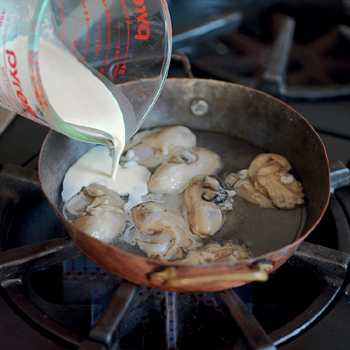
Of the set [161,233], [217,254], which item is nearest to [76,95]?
[161,233]

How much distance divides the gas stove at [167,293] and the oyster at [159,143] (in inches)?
12.8

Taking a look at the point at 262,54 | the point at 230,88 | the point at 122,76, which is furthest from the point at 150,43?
the point at 262,54

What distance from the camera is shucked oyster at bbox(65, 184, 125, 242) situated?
2.87 feet

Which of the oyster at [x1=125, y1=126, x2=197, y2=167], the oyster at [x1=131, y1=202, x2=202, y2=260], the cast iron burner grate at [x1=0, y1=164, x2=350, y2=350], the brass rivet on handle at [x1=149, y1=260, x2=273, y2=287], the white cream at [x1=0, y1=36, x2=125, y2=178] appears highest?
the white cream at [x1=0, y1=36, x2=125, y2=178]

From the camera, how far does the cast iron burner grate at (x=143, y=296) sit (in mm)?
742

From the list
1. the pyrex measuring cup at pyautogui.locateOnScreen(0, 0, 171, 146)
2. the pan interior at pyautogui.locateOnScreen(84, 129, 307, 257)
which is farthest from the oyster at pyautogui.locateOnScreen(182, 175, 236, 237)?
the pyrex measuring cup at pyautogui.locateOnScreen(0, 0, 171, 146)

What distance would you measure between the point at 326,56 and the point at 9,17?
1.60 m

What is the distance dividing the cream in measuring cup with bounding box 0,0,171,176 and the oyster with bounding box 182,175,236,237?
9.2 inches

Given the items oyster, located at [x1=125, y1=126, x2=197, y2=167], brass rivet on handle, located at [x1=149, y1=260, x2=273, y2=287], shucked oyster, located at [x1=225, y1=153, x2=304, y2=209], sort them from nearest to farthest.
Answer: brass rivet on handle, located at [x1=149, y1=260, x2=273, y2=287] < shucked oyster, located at [x1=225, y1=153, x2=304, y2=209] < oyster, located at [x1=125, y1=126, x2=197, y2=167]

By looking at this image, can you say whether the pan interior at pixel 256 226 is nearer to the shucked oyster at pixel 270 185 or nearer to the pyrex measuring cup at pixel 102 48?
the shucked oyster at pixel 270 185

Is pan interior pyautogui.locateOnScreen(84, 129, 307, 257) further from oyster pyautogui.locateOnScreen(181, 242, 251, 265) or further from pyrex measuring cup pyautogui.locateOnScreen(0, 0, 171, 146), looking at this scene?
pyrex measuring cup pyautogui.locateOnScreen(0, 0, 171, 146)

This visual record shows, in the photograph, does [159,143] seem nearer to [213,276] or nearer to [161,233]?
[161,233]

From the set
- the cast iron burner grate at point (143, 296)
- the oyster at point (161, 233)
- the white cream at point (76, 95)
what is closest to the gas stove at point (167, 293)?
the cast iron burner grate at point (143, 296)

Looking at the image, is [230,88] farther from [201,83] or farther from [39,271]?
[39,271]
